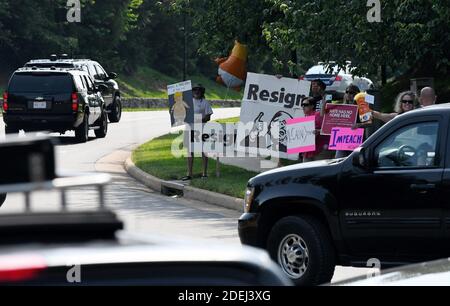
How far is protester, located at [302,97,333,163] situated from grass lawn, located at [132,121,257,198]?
151 centimetres

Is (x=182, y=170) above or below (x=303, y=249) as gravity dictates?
below

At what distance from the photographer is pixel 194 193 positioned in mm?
17781

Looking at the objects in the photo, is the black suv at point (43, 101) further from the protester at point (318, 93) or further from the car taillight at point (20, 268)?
the car taillight at point (20, 268)

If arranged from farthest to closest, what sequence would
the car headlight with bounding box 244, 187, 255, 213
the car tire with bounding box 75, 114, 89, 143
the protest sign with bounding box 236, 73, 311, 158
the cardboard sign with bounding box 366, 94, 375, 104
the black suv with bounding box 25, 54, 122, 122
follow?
1. the black suv with bounding box 25, 54, 122, 122
2. the car tire with bounding box 75, 114, 89, 143
3. the protest sign with bounding box 236, 73, 311, 158
4. the cardboard sign with bounding box 366, 94, 375, 104
5. the car headlight with bounding box 244, 187, 255, 213

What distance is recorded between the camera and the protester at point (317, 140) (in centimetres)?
1509

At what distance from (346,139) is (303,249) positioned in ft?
17.2

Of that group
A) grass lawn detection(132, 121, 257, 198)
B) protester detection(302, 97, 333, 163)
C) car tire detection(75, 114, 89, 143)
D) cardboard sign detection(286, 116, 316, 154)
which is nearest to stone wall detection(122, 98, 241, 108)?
car tire detection(75, 114, 89, 143)

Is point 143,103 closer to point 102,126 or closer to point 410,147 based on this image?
point 102,126

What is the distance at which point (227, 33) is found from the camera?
25812 mm

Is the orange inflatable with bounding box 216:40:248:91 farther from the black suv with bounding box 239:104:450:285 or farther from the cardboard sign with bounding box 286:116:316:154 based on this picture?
the black suv with bounding box 239:104:450:285

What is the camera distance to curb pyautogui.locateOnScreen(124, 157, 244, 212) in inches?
639

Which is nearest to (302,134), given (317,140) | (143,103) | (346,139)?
(317,140)
